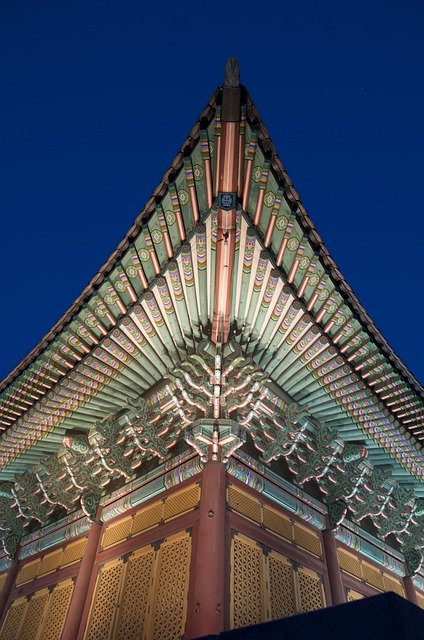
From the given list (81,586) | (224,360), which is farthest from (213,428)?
(81,586)

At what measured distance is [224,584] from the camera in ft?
19.0

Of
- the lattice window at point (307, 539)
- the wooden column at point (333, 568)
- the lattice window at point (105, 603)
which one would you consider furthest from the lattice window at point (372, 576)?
the lattice window at point (105, 603)

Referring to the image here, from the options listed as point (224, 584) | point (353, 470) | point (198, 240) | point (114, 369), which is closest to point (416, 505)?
point (353, 470)

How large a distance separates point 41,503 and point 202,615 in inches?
217

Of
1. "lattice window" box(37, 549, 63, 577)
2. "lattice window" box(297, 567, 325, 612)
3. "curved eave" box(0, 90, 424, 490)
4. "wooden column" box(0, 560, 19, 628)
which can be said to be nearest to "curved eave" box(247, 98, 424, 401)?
"curved eave" box(0, 90, 424, 490)

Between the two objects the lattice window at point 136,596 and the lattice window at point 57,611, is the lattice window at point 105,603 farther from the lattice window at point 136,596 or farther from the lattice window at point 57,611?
the lattice window at point 57,611

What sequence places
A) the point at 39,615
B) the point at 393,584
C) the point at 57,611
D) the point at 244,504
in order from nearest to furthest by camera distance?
the point at 244,504 → the point at 57,611 → the point at 39,615 → the point at 393,584

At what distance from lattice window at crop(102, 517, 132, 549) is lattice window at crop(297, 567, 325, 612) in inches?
101

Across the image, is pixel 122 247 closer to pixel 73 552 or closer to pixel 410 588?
pixel 73 552

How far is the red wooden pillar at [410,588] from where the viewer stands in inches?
363

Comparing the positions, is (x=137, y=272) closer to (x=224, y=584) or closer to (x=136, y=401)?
(x=136, y=401)

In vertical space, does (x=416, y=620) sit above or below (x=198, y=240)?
below

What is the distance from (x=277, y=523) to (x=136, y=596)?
217 centimetres

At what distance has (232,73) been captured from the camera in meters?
5.46
